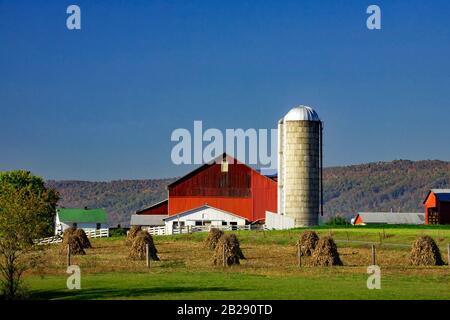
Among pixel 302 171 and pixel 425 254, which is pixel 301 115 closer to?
pixel 302 171

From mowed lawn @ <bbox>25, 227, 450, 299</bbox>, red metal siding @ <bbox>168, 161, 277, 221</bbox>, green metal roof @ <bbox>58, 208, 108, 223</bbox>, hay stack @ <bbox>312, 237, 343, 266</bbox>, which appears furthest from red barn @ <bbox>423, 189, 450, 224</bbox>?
hay stack @ <bbox>312, 237, 343, 266</bbox>

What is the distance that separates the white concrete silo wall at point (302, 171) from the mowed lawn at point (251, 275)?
21525 mm

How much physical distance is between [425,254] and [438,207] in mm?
47778

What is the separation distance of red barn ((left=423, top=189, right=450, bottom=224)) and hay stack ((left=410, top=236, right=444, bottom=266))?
4612 centimetres

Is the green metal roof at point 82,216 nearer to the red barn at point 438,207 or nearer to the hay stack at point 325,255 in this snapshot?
the red barn at point 438,207

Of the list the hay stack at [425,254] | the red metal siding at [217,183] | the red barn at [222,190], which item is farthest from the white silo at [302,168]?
the hay stack at [425,254]

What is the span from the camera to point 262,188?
10462 cm

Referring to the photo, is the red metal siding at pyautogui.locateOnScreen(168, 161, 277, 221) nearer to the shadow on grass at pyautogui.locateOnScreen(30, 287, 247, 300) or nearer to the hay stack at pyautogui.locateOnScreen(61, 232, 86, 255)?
the hay stack at pyautogui.locateOnScreen(61, 232, 86, 255)

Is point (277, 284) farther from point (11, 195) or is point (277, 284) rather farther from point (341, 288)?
point (11, 195)

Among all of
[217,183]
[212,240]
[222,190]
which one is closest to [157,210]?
[217,183]

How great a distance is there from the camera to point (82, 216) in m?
133

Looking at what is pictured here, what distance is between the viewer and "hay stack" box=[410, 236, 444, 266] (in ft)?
171

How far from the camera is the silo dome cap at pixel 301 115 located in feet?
307
